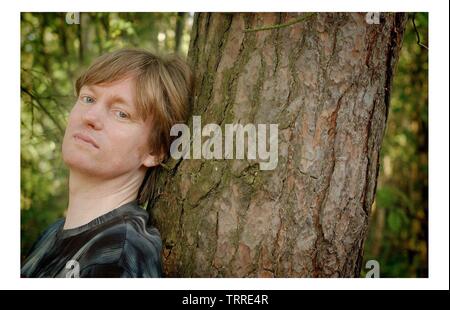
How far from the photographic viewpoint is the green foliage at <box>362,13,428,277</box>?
2.35 metres

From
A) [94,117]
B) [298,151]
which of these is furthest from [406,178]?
[94,117]

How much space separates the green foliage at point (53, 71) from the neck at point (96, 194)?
0.48m

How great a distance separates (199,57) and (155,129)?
1.00 ft

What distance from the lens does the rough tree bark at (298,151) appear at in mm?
1447

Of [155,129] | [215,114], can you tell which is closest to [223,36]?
[215,114]

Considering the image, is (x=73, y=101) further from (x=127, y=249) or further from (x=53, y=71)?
(x=127, y=249)

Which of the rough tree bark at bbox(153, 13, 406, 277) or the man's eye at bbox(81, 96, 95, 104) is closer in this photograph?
the rough tree bark at bbox(153, 13, 406, 277)

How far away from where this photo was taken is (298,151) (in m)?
1.45

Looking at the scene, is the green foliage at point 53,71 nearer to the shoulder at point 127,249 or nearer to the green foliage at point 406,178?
the shoulder at point 127,249

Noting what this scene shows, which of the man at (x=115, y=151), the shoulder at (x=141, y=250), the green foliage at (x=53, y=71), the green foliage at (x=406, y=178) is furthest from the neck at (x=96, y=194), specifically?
the green foliage at (x=406, y=178)

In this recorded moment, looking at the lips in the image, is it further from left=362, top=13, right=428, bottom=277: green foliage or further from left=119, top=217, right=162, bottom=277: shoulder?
left=362, top=13, right=428, bottom=277: green foliage

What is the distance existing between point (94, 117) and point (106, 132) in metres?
0.07

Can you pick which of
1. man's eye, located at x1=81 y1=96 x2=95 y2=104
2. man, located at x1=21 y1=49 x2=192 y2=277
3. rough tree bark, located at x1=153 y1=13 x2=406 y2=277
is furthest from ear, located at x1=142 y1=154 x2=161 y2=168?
man's eye, located at x1=81 y1=96 x2=95 y2=104

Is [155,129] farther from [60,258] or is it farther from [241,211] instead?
[60,258]
